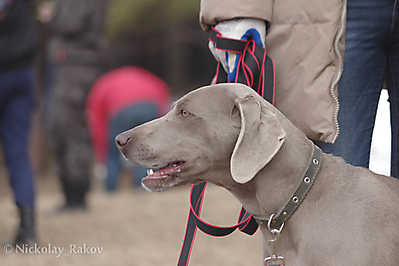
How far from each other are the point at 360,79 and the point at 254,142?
0.70 metres

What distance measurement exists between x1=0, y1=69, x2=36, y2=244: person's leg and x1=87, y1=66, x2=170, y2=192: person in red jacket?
3.62 meters

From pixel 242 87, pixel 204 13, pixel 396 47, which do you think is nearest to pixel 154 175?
pixel 242 87

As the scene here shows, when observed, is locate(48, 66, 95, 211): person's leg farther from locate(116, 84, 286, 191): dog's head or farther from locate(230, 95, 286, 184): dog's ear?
locate(230, 95, 286, 184): dog's ear

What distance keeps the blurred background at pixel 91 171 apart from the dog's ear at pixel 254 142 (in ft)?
3.28

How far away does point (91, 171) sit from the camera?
A: 765 cm

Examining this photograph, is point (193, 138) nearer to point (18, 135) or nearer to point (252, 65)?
point (252, 65)

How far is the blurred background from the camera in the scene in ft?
15.9

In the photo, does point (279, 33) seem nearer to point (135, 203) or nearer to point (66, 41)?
point (66, 41)

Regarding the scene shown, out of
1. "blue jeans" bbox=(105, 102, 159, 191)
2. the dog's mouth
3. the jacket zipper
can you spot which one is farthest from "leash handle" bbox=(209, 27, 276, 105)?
"blue jeans" bbox=(105, 102, 159, 191)

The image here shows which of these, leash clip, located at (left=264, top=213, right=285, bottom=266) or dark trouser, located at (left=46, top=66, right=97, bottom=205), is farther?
dark trouser, located at (left=46, top=66, right=97, bottom=205)

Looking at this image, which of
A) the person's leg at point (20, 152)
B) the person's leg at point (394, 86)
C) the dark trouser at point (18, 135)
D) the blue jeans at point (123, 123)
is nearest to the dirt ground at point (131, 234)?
the person's leg at point (20, 152)

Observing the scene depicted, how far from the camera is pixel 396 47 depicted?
2.88 meters

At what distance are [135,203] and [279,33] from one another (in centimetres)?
487

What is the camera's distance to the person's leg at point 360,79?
2.84 m
